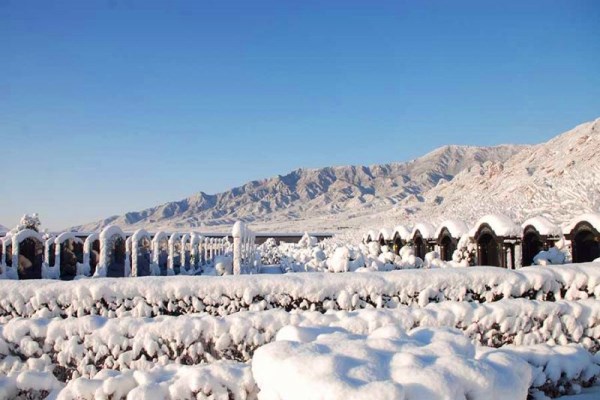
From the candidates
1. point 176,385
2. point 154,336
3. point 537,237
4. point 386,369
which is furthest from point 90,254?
point 386,369

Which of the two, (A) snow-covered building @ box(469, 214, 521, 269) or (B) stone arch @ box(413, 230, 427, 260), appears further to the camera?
(B) stone arch @ box(413, 230, 427, 260)

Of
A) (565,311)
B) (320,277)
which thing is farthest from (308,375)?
(565,311)

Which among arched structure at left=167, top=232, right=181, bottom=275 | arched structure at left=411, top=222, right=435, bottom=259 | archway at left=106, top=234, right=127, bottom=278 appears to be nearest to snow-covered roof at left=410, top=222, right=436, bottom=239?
arched structure at left=411, top=222, right=435, bottom=259

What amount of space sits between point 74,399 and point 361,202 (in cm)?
15061

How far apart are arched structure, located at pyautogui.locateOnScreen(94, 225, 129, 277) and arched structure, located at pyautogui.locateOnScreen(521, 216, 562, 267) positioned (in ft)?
38.3

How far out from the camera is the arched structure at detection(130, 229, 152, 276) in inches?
617

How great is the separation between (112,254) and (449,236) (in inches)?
447

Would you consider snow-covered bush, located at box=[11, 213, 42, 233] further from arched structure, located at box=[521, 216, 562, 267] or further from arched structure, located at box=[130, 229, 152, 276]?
arched structure, located at box=[521, 216, 562, 267]

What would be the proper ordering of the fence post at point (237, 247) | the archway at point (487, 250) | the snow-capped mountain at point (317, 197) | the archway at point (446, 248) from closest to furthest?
1. the archway at point (487, 250)
2. the fence post at point (237, 247)
3. the archway at point (446, 248)
4. the snow-capped mountain at point (317, 197)

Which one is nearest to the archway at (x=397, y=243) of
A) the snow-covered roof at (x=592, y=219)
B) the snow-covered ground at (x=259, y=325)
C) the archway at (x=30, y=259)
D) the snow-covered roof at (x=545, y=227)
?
the snow-covered roof at (x=545, y=227)

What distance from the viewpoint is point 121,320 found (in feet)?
22.1

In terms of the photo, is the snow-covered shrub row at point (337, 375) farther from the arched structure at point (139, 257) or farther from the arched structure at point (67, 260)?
the arched structure at point (67, 260)

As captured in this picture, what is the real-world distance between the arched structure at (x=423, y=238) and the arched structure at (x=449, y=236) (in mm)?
537

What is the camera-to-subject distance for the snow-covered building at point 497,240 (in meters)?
12.8
